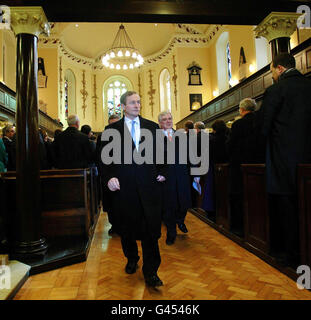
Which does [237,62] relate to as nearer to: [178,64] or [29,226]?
[178,64]

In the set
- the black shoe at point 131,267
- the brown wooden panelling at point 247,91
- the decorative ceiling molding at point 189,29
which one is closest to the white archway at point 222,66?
the decorative ceiling molding at point 189,29

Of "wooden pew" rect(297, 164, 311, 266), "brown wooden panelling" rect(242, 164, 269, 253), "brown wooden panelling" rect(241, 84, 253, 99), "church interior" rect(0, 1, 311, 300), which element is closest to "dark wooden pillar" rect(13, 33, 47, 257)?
"church interior" rect(0, 1, 311, 300)

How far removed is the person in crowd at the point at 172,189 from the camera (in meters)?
3.26

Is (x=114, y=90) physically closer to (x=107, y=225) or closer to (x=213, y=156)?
(x=107, y=225)

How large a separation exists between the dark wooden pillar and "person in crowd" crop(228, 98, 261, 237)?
2276 millimetres

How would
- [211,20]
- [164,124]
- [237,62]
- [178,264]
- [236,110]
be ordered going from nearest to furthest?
[178,264] → [164,124] → [211,20] → [236,110] → [237,62]

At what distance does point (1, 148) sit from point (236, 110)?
699cm

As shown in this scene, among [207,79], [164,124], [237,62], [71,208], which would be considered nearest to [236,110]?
[237,62]

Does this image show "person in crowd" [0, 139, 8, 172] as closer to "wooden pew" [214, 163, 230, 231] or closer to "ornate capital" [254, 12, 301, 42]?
"wooden pew" [214, 163, 230, 231]

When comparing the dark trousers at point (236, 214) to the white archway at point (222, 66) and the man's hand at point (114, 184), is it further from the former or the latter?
the white archway at point (222, 66)

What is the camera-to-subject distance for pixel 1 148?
3.71 metres

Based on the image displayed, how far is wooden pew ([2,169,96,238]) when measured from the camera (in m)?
3.45

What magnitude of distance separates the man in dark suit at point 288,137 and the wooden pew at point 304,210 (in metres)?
0.06

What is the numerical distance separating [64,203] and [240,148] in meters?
2.30
